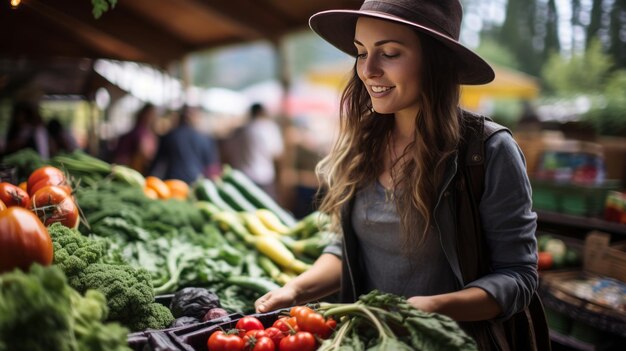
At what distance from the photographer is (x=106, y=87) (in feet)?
18.3

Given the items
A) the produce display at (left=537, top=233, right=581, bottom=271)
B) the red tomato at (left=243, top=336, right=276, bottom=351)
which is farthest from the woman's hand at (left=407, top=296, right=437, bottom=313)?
the produce display at (left=537, top=233, right=581, bottom=271)

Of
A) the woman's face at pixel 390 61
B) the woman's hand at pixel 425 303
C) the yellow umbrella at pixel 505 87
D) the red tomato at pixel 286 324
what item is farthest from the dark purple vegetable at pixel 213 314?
the yellow umbrella at pixel 505 87

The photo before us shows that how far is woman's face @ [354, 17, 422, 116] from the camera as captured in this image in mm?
1699

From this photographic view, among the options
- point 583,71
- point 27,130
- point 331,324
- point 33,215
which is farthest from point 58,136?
point 583,71

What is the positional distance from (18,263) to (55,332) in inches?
14.5

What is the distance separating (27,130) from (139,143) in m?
1.44

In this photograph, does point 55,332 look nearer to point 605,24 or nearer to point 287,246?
point 287,246

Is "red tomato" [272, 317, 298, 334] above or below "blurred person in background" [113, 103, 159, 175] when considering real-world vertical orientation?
below

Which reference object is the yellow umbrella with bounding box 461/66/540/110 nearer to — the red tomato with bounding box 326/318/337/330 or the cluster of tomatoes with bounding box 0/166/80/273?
the cluster of tomatoes with bounding box 0/166/80/273

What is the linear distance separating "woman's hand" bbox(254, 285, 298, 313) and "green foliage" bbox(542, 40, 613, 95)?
519 cm

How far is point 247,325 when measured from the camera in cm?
162

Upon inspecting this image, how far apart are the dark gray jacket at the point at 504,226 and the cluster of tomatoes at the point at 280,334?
0.51 metres

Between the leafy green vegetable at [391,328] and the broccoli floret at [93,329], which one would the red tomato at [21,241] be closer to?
the broccoli floret at [93,329]

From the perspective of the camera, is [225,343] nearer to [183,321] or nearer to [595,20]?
[183,321]
